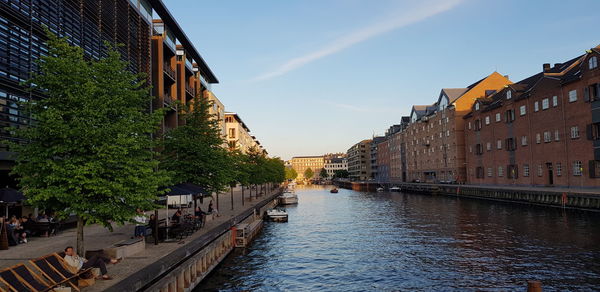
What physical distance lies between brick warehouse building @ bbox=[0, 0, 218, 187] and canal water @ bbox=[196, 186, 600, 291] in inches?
525

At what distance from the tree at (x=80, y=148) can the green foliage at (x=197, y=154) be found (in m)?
12.0

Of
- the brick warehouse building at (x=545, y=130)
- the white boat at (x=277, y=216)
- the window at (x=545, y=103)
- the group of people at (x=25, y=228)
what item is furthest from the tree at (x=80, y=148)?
the window at (x=545, y=103)

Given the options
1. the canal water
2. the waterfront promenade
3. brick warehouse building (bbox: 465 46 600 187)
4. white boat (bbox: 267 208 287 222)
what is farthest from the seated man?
brick warehouse building (bbox: 465 46 600 187)

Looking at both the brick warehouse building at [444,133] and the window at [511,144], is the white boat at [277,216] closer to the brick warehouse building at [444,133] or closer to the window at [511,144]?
the window at [511,144]

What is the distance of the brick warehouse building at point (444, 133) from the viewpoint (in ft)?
302

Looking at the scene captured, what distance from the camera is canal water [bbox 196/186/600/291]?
1948cm

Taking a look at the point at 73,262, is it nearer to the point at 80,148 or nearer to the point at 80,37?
the point at 80,148

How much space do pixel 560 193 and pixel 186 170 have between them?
43.3 meters

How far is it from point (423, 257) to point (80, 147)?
1965 cm

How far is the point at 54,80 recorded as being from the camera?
13.9 m

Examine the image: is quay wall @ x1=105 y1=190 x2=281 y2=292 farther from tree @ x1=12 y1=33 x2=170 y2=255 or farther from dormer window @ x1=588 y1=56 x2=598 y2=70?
dormer window @ x1=588 y1=56 x2=598 y2=70

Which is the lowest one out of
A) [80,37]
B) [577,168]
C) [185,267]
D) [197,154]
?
[185,267]

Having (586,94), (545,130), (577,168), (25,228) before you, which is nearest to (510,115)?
(545,130)

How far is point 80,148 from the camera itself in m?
14.2
